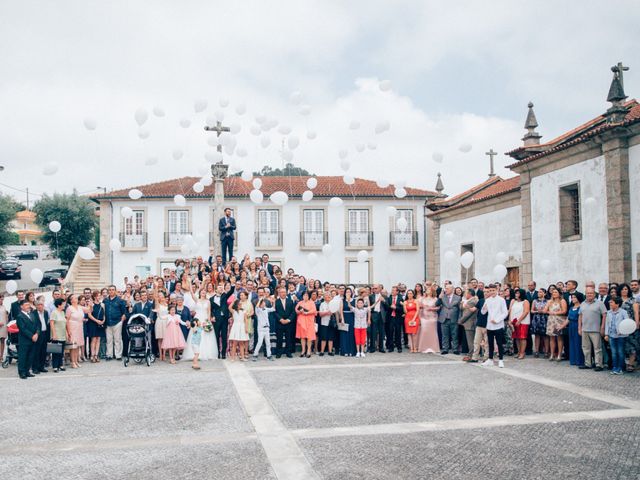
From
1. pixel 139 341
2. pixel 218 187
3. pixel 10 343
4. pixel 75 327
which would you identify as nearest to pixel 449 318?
pixel 139 341

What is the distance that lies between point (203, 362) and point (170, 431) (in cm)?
556

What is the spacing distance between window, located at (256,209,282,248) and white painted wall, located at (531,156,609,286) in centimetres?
1643

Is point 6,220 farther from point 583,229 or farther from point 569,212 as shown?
point 583,229

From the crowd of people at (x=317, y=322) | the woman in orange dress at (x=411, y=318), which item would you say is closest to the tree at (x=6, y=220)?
the crowd of people at (x=317, y=322)

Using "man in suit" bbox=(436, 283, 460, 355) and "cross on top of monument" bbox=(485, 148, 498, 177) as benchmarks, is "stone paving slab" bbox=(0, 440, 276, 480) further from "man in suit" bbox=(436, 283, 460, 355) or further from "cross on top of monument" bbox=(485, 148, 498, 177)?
"cross on top of monument" bbox=(485, 148, 498, 177)

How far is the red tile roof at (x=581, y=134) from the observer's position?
14.7 m

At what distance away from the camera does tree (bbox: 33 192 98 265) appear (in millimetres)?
40250

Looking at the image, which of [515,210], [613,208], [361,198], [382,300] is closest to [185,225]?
[361,198]

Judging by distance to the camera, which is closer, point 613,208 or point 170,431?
point 170,431

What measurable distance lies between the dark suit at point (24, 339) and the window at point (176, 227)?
2096cm

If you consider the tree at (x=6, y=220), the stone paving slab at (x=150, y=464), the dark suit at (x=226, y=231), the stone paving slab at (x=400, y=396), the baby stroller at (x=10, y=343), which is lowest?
the stone paving slab at (x=400, y=396)

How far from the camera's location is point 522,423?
6.92 m

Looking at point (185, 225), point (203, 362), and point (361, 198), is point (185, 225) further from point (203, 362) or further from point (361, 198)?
point (203, 362)

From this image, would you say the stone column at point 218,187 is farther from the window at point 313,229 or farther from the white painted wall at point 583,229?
A: the white painted wall at point 583,229
